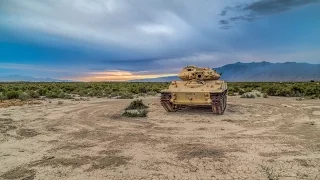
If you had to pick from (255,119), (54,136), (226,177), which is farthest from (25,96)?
(226,177)

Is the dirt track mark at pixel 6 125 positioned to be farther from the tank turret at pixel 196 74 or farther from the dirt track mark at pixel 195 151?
the tank turret at pixel 196 74

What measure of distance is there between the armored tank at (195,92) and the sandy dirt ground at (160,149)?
1594 mm

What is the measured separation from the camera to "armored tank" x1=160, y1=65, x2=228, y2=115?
46.8 feet

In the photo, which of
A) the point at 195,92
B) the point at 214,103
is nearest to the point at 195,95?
the point at 195,92

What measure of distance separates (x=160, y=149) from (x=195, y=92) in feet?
23.0

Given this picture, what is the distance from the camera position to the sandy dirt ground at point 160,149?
6082mm

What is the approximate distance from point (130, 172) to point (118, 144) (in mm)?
2471

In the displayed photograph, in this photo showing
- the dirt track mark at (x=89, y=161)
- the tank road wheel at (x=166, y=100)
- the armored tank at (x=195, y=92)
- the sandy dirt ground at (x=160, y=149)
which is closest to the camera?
the sandy dirt ground at (x=160, y=149)

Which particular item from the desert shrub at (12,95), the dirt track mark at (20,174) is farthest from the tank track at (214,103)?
the desert shrub at (12,95)

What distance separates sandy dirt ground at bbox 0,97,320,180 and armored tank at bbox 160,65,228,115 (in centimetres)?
159

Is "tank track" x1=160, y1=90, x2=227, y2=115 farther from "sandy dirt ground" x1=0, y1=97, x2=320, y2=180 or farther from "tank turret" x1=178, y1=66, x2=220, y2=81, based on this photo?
"tank turret" x1=178, y1=66, x2=220, y2=81

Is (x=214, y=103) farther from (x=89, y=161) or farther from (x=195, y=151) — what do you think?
(x=89, y=161)

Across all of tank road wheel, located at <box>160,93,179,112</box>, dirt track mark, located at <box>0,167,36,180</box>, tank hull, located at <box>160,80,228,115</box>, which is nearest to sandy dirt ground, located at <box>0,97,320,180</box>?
dirt track mark, located at <box>0,167,36,180</box>

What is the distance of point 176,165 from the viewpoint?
6469 mm
